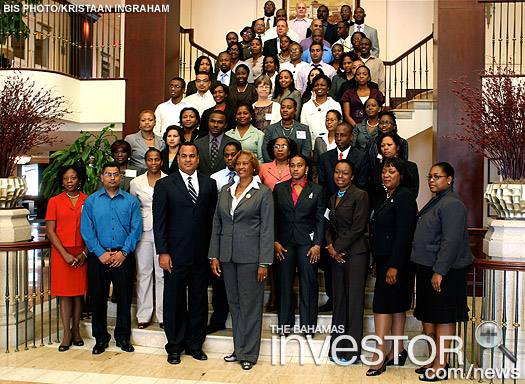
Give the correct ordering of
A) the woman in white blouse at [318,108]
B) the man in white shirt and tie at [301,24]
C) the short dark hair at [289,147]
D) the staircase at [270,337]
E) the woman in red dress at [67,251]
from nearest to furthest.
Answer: the staircase at [270,337]
the woman in red dress at [67,251]
the short dark hair at [289,147]
the woman in white blouse at [318,108]
the man in white shirt and tie at [301,24]

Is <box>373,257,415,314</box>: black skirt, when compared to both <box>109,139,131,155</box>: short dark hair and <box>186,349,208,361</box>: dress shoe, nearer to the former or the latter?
<box>186,349,208,361</box>: dress shoe

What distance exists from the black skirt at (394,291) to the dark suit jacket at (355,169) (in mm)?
1125

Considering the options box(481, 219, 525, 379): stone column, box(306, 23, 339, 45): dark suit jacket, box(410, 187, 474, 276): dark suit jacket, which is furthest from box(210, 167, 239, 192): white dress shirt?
box(306, 23, 339, 45): dark suit jacket

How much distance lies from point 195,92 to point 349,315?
4.29 meters

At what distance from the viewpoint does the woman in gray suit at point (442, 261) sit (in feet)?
13.4

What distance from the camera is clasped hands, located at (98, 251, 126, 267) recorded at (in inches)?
189

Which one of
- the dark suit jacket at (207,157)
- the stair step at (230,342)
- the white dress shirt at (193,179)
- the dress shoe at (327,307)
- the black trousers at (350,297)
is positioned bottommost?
the stair step at (230,342)

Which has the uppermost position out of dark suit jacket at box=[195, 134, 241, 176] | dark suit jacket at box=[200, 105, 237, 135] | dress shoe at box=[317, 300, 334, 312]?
dark suit jacket at box=[200, 105, 237, 135]

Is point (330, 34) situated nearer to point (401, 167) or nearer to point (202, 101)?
point (202, 101)

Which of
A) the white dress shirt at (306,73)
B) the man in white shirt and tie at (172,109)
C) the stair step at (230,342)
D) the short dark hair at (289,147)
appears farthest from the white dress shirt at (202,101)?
the stair step at (230,342)

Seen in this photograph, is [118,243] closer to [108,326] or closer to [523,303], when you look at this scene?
[108,326]

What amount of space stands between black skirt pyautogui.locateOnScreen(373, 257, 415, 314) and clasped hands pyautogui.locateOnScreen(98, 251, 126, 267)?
7.39 feet

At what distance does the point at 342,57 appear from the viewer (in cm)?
793

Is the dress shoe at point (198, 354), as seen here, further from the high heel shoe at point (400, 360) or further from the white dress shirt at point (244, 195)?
the high heel shoe at point (400, 360)
